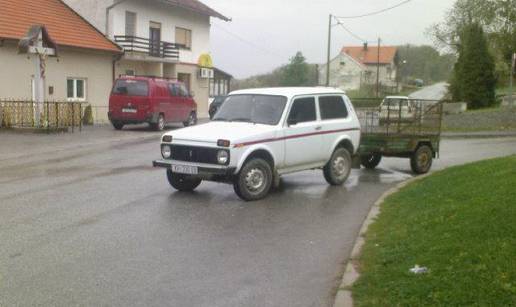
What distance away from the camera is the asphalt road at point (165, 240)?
5.55 meters

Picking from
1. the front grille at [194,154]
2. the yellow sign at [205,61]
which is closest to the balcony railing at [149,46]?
the yellow sign at [205,61]

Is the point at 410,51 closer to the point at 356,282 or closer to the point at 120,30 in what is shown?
the point at 120,30

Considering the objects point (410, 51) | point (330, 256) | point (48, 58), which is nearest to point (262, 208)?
point (330, 256)

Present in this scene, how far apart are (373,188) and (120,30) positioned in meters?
23.9

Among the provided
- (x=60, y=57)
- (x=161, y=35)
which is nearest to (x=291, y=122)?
(x=60, y=57)

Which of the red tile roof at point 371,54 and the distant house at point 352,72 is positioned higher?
the red tile roof at point 371,54

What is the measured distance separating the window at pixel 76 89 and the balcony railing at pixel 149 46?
3660 mm

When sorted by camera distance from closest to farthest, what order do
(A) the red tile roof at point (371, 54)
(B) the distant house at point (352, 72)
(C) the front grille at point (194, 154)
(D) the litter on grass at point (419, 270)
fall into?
(D) the litter on grass at point (419, 270) < (C) the front grille at point (194, 154) < (B) the distant house at point (352, 72) < (A) the red tile roof at point (371, 54)

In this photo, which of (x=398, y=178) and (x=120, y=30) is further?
(x=120, y=30)

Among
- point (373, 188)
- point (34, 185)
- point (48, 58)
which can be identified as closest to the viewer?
point (34, 185)

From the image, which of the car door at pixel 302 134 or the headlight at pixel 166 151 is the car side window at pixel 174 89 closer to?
the car door at pixel 302 134

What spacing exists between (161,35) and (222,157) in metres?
28.2

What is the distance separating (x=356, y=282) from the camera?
562 cm

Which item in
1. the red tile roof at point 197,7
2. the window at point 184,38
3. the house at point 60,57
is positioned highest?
the red tile roof at point 197,7
